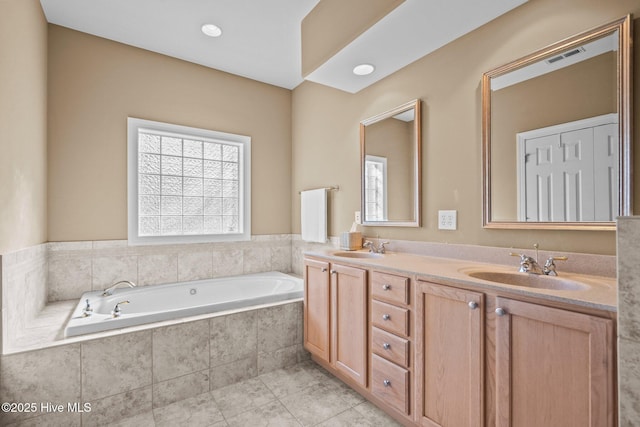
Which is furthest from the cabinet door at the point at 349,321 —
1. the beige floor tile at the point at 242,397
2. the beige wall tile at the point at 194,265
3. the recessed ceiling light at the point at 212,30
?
the recessed ceiling light at the point at 212,30

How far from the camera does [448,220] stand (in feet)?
6.64

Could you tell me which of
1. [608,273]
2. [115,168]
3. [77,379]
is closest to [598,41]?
[608,273]

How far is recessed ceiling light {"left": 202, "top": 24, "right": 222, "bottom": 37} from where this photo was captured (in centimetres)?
250

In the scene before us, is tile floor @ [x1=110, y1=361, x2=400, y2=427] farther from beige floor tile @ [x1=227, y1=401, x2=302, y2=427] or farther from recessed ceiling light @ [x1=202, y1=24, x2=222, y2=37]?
recessed ceiling light @ [x1=202, y1=24, x2=222, y2=37]

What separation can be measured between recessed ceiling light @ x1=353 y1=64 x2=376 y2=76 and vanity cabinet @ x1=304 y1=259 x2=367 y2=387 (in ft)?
4.72

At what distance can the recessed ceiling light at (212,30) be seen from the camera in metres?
2.50

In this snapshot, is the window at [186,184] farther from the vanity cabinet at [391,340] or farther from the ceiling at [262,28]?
the vanity cabinet at [391,340]

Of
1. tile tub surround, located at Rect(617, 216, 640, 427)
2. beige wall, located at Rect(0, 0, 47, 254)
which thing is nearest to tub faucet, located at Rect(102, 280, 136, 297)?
beige wall, located at Rect(0, 0, 47, 254)

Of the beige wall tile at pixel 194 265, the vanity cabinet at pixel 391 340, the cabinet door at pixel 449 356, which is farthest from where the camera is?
the beige wall tile at pixel 194 265

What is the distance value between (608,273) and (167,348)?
2398 millimetres

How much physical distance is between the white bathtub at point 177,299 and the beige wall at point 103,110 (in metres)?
0.56

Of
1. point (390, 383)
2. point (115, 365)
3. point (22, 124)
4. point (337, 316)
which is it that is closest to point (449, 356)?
point (390, 383)

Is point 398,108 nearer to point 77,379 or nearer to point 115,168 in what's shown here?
point 115,168

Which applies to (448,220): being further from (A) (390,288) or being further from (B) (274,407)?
(B) (274,407)
